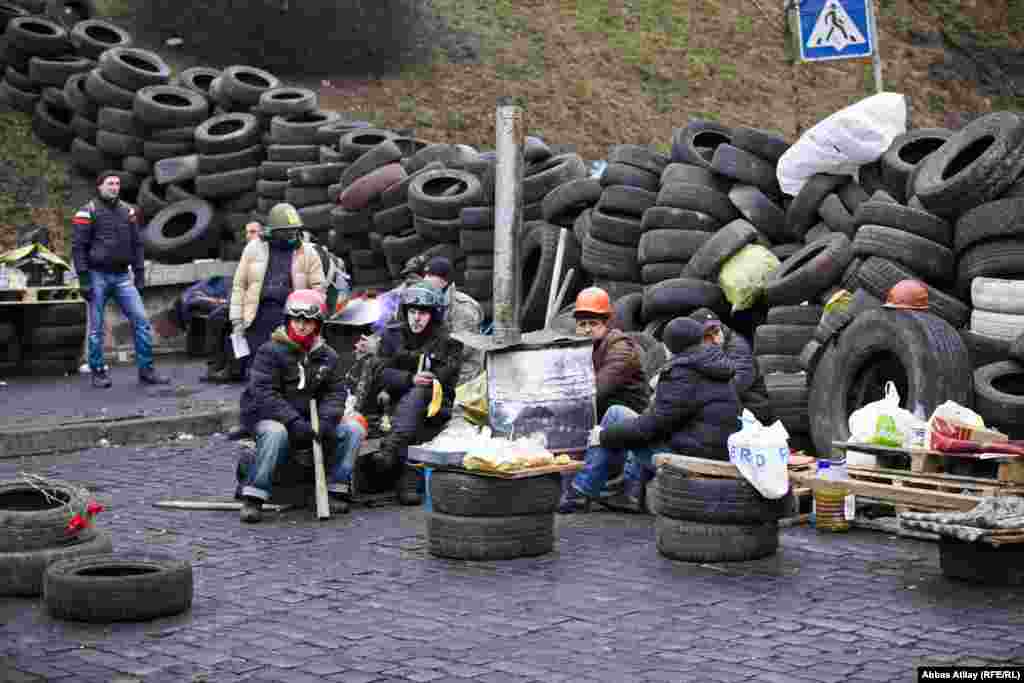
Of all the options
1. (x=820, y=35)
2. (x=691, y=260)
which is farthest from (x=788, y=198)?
(x=820, y=35)

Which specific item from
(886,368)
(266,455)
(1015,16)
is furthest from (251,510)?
(1015,16)

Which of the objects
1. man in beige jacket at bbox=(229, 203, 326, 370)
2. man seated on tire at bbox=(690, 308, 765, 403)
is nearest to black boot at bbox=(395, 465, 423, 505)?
man seated on tire at bbox=(690, 308, 765, 403)

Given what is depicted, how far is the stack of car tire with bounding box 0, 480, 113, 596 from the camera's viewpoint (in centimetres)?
815

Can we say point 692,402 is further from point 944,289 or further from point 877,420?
point 944,289

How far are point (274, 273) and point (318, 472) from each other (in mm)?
4497

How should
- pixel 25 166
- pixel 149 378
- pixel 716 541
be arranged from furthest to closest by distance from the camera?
1. pixel 25 166
2. pixel 149 378
3. pixel 716 541

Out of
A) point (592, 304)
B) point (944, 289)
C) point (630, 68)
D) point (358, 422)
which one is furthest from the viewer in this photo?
point (630, 68)

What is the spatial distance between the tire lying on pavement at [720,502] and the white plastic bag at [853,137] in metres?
5.70

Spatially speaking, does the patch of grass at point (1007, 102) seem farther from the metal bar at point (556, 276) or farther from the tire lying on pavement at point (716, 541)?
the tire lying on pavement at point (716, 541)

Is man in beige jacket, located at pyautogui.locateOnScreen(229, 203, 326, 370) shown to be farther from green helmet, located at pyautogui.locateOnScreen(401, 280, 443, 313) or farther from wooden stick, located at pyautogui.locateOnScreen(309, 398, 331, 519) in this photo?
wooden stick, located at pyautogui.locateOnScreen(309, 398, 331, 519)

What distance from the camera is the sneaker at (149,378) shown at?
1648 centimetres

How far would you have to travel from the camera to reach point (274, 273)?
14.6 metres

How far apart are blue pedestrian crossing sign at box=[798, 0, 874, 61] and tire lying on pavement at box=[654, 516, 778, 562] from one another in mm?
8851

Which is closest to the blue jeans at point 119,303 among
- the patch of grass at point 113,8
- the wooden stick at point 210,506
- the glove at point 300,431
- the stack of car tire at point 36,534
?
the wooden stick at point 210,506
